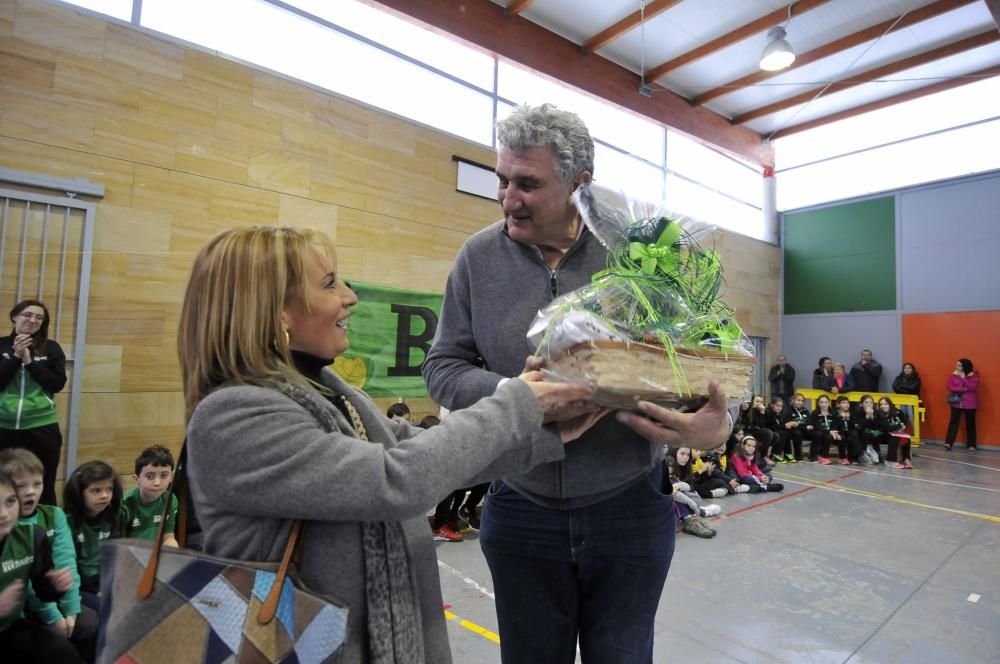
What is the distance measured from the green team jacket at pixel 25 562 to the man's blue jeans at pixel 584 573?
73.8 inches

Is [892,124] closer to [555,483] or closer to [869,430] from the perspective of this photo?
[869,430]

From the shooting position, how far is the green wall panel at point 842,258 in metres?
10.6

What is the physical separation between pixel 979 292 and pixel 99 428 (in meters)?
12.7

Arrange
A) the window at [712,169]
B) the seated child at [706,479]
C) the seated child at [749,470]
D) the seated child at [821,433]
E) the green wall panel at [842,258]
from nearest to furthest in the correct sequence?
the seated child at [706,479] < the seated child at [749,470] < the seated child at [821,433] < the window at [712,169] < the green wall panel at [842,258]

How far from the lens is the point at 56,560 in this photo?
2.07 meters

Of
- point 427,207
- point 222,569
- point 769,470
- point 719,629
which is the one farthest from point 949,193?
point 222,569

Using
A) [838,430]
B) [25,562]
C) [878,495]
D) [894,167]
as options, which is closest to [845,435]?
[838,430]

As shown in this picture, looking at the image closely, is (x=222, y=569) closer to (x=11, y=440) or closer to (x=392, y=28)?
(x=11, y=440)

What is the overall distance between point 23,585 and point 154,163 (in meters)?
3.29

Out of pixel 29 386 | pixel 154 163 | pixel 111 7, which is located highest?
pixel 111 7

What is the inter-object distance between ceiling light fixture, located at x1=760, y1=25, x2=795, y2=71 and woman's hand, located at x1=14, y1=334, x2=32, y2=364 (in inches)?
314

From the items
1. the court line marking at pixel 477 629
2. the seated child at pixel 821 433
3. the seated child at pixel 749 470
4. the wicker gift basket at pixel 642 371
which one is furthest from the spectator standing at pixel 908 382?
the wicker gift basket at pixel 642 371

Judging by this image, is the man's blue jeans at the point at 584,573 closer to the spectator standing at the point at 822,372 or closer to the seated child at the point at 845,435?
the seated child at the point at 845,435

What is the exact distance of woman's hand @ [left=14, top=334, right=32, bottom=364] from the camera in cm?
310
